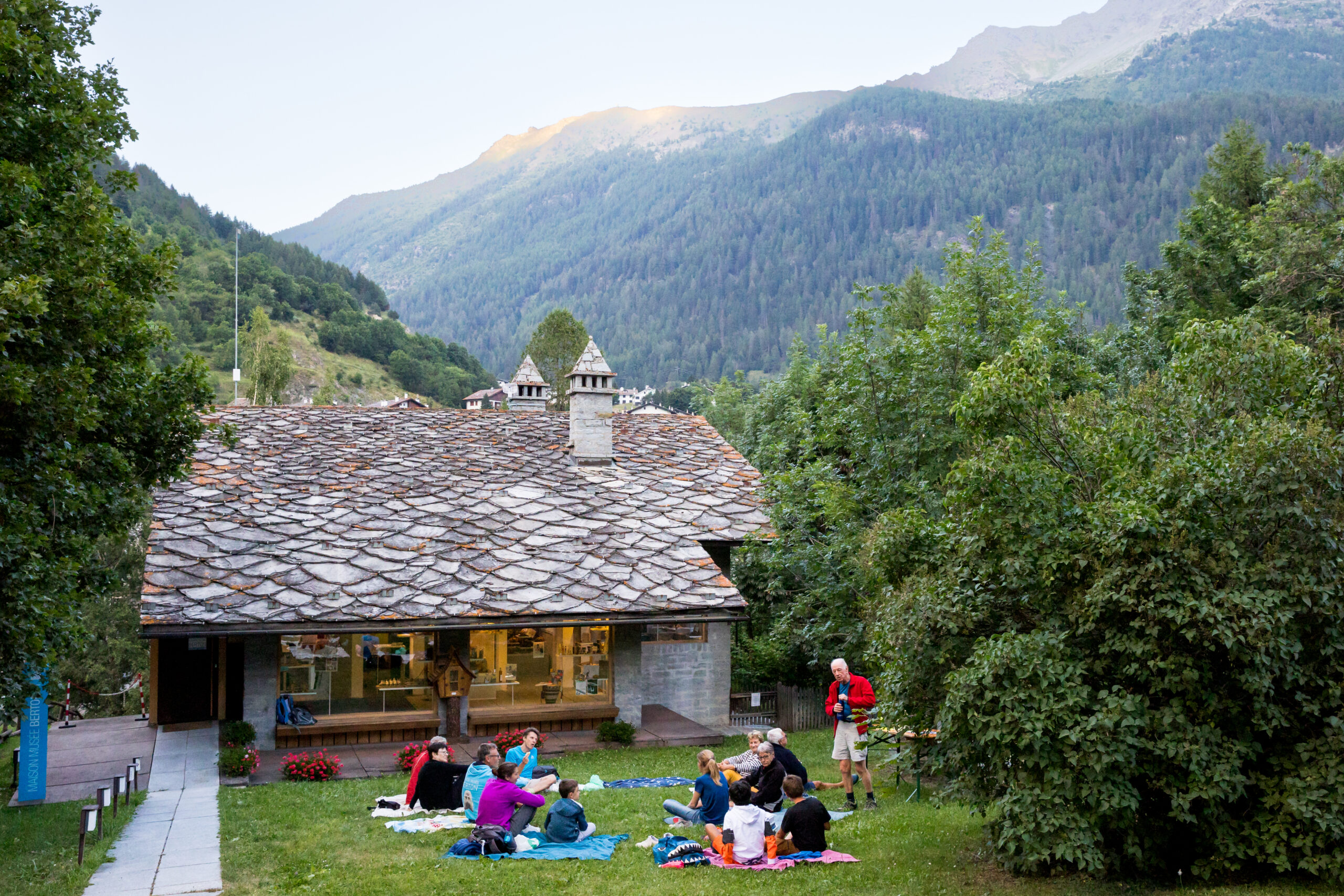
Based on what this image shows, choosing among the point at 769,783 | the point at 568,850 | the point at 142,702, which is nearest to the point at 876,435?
the point at 769,783

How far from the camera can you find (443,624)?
1588 centimetres

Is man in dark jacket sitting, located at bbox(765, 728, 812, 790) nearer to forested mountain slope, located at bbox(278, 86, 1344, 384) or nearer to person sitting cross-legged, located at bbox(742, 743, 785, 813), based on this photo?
person sitting cross-legged, located at bbox(742, 743, 785, 813)

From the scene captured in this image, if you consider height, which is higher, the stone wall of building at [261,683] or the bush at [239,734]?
the stone wall of building at [261,683]

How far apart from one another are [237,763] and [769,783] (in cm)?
808

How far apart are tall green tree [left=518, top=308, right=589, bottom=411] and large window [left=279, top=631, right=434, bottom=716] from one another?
101 ft

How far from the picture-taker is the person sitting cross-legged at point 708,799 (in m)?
11.3

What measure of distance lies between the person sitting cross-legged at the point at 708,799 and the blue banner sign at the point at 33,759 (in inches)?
333

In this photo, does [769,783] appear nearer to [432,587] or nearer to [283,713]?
[432,587]

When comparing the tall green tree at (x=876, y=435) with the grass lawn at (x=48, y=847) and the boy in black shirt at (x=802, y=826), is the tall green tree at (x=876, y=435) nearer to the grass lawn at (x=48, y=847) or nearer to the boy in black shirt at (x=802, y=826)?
the boy in black shirt at (x=802, y=826)

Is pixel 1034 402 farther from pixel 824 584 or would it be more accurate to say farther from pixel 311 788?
pixel 311 788

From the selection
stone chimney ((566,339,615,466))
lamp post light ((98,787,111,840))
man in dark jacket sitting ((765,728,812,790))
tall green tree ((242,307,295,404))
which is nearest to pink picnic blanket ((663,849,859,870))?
man in dark jacket sitting ((765,728,812,790))

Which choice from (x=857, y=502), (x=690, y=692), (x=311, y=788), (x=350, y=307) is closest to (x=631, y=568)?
(x=690, y=692)

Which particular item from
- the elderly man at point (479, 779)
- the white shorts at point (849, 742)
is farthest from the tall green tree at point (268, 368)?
the white shorts at point (849, 742)

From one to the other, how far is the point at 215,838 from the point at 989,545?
9371 millimetres
